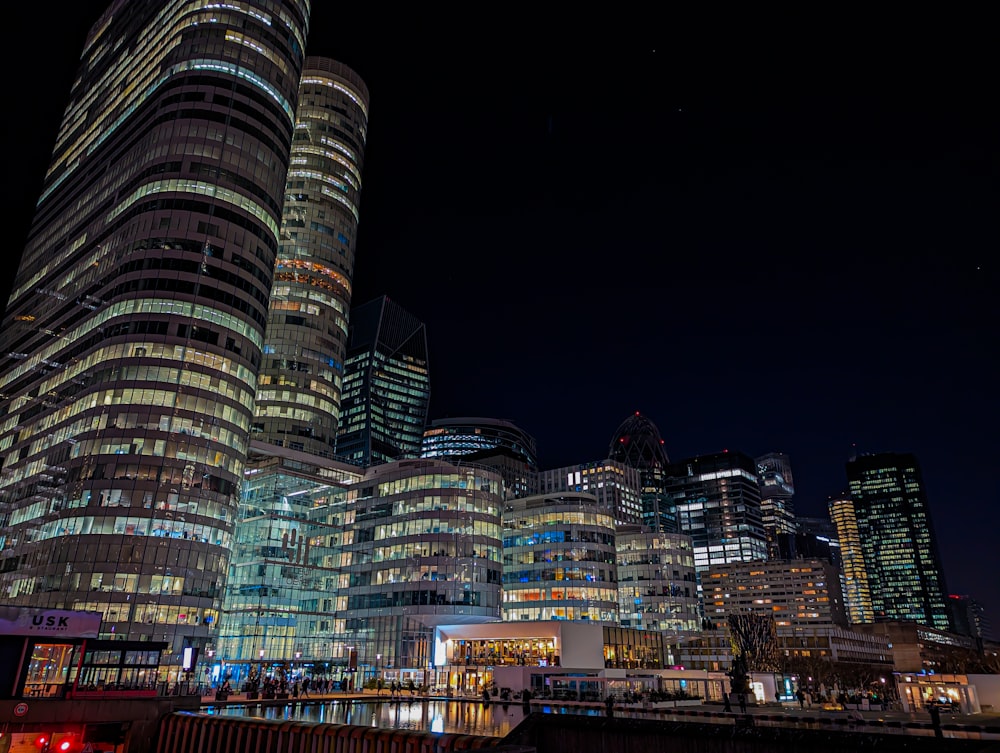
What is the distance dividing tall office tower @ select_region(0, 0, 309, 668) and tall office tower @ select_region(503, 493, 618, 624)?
5825cm

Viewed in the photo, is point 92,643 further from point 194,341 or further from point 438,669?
point 438,669

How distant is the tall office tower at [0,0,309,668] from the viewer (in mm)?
84625

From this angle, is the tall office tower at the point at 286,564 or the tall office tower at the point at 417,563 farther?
the tall office tower at the point at 286,564

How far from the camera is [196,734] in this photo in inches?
1289

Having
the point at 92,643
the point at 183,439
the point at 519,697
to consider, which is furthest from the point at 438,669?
the point at 92,643

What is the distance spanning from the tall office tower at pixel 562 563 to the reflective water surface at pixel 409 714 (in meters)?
65.9

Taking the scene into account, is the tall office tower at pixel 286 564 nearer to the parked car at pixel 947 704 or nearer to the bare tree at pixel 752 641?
the bare tree at pixel 752 641

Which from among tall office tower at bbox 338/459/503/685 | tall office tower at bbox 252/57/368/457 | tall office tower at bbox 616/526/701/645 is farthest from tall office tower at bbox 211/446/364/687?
tall office tower at bbox 616/526/701/645

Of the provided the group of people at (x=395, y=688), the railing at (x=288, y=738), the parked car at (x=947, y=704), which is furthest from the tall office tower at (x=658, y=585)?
the railing at (x=288, y=738)

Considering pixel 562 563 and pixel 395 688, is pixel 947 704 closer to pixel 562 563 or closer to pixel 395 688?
pixel 395 688

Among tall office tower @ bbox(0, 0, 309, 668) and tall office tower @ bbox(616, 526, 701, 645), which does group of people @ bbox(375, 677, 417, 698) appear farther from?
tall office tower @ bbox(616, 526, 701, 645)

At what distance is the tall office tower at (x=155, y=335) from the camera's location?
8462 cm

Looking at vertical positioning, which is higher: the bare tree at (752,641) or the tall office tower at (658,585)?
the tall office tower at (658,585)

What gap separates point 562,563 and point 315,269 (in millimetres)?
83725
